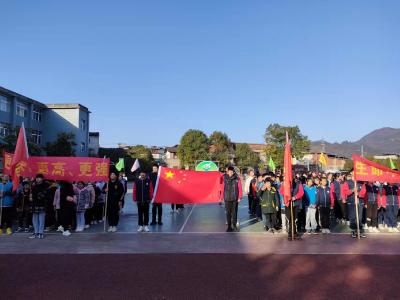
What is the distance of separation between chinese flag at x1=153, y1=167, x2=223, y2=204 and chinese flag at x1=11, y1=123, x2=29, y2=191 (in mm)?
4239

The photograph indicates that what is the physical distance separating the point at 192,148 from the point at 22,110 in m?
31.1

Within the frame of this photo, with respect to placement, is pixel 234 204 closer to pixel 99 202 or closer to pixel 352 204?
pixel 352 204

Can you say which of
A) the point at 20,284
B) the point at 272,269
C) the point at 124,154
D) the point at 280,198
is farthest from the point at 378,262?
the point at 124,154

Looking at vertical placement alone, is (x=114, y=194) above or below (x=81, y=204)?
above

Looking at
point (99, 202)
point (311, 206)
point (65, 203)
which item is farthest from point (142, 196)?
point (311, 206)

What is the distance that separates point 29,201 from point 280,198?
7.92 metres

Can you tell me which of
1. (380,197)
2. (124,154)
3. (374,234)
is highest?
(124,154)

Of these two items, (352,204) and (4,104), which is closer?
(352,204)

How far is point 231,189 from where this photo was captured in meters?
11.9

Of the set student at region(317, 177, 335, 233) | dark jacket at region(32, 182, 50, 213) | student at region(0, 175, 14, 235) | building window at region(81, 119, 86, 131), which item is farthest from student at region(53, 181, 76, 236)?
building window at region(81, 119, 86, 131)

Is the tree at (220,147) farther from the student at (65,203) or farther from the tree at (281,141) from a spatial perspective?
the student at (65,203)

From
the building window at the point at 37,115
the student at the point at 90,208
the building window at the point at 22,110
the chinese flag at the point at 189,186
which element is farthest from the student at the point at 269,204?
the building window at the point at 37,115

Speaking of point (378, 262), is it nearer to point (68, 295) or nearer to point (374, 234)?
point (374, 234)

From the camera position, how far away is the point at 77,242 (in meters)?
10.2
